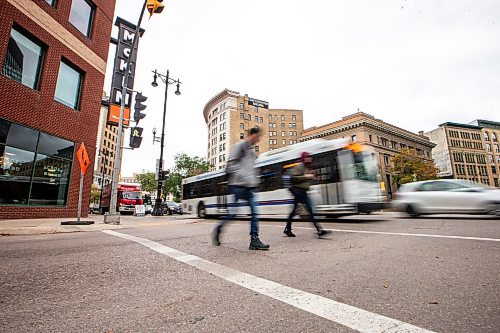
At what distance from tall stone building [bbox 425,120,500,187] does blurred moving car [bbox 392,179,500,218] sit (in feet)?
226

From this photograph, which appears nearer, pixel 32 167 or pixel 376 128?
pixel 32 167

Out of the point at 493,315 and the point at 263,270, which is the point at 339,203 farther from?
the point at 493,315

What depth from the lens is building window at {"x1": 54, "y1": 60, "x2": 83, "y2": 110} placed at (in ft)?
40.9

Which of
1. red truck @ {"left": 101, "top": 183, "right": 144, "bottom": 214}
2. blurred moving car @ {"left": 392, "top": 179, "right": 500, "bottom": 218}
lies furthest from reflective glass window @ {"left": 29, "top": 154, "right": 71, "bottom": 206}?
blurred moving car @ {"left": 392, "top": 179, "right": 500, "bottom": 218}

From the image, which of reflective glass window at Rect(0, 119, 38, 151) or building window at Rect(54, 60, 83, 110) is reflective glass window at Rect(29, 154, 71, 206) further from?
building window at Rect(54, 60, 83, 110)

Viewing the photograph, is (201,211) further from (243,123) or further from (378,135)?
(243,123)

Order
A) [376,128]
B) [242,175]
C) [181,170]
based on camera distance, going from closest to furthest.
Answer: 1. [242,175]
2. [376,128]
3. [181,170]

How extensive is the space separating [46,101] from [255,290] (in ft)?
45.1

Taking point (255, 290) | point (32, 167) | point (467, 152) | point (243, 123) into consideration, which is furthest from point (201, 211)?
point (467, 152)

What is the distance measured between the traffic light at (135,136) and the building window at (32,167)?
4.02 meters

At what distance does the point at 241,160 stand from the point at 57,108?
1206 cm

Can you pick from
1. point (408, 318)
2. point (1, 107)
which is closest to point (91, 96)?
point (1, 107)

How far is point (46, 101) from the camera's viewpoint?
11617mm

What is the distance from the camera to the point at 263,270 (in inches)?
112
